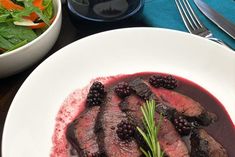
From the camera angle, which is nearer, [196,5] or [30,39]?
[30,39]

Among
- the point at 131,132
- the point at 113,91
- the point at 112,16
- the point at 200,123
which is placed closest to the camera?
the point at 131,132

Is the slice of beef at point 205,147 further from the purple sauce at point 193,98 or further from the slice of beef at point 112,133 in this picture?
the slice of beef at point 112,133

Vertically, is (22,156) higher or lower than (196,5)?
lower

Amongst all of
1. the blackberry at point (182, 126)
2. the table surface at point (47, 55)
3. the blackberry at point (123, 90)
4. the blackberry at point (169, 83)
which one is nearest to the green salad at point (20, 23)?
the table surface at point (47, 55)

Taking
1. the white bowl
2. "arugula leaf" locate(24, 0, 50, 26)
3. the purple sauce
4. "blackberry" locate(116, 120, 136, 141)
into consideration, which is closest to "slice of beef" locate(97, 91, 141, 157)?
"blackberry" locate(116, 120, 136, 141)

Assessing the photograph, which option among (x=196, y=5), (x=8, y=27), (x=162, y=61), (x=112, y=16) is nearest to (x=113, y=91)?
(x=162, y=61)

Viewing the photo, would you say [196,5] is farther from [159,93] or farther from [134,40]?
[159,93]

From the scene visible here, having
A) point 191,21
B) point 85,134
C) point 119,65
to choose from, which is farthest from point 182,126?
point 191,21

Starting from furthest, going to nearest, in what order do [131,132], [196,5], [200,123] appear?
[196,5] < [200,123] < [131,132]
